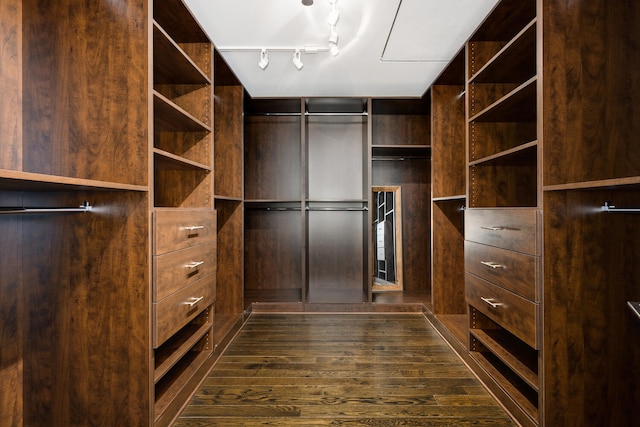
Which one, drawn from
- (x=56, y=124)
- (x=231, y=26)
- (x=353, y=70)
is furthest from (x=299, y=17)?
(x=56, y=124)

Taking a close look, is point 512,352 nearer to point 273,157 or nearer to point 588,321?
point 588,321

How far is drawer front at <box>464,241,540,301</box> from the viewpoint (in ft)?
5.14

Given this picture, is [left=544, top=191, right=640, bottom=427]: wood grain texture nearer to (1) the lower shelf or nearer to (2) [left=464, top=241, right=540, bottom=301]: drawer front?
(2) [left=464, top=241, right=540, bottom=301]: drawer front

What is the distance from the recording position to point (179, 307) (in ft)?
5.79

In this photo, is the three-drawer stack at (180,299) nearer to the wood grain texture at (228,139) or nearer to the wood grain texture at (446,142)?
the wood grain texture at (228,139)

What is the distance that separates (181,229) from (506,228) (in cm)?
163

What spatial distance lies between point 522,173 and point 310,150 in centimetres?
210

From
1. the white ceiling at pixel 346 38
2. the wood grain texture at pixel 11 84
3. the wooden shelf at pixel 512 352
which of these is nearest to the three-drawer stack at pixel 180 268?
the wood grain texture at pixel 11 84

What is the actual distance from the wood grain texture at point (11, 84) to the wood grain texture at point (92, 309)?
1.02ft

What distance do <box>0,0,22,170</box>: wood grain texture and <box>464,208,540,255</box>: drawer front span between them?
2208mm

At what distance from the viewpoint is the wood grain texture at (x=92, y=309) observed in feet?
4.75

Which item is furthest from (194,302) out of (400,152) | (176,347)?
(400,152)

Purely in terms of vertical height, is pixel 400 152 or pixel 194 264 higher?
pixel 400 152

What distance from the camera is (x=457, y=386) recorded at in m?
2.01
